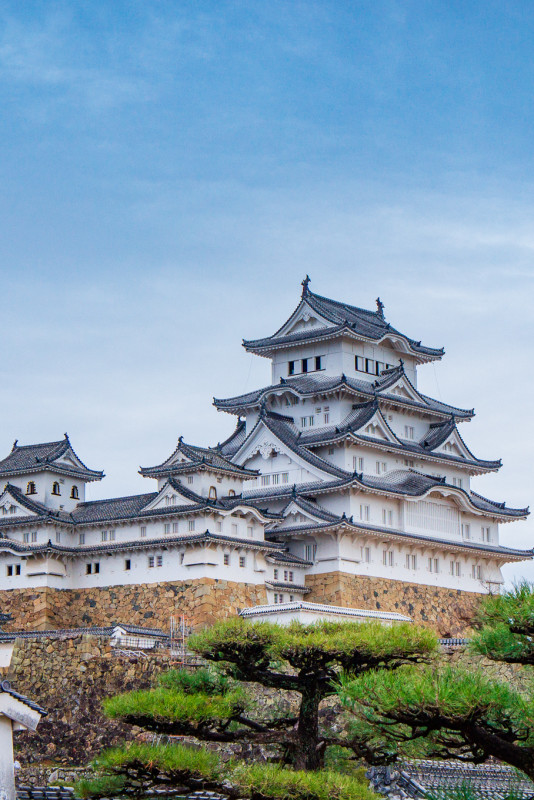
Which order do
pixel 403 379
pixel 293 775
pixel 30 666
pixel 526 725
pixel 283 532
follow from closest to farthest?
1. pixel 526 725
2. pixel 293 775
3. pixel 30 666
4. pixel 283 532
5. pixel 403 379

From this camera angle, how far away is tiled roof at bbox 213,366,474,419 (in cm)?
5541

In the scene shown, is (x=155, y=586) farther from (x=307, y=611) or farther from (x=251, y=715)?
(x=251, y=715)

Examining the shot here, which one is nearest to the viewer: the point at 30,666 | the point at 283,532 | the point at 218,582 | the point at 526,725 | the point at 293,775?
the point at 526,725

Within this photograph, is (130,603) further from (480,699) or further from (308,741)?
(480,699)

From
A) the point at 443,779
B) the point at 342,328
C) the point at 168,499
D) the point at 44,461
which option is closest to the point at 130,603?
the point at 168,499

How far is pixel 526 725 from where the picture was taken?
16.5m

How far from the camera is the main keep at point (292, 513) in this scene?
47.9 meters

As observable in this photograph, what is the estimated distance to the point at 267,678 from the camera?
24109 millimetres

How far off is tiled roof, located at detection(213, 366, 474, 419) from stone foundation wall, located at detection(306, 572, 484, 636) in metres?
8.99

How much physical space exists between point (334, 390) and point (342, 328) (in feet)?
11.0

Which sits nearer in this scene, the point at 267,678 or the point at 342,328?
the point at 267,678

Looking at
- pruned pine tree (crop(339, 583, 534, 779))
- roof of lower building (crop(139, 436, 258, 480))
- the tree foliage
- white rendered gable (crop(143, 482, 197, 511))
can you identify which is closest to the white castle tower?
roof of lower building (crop(139, 436, 258, 480))

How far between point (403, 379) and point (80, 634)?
2536 cm

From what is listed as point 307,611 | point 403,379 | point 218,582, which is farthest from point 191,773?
point 403,379
